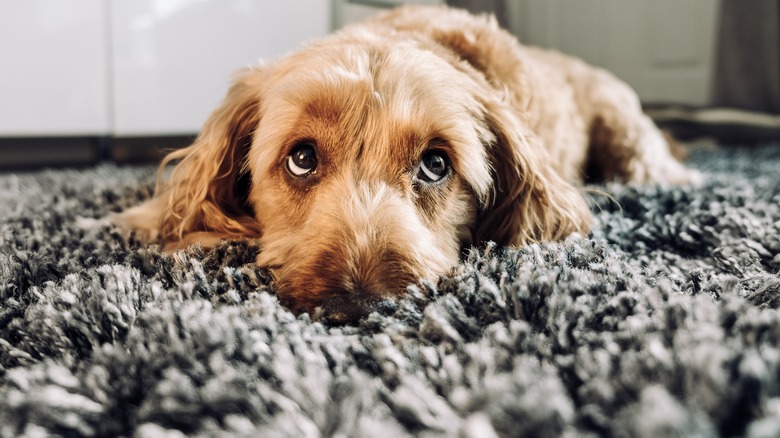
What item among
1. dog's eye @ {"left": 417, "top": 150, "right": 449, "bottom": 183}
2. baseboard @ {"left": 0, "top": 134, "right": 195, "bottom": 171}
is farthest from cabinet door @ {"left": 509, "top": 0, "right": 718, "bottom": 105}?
dog's eye @ {"left": 417, "top": 150, "right": 449, "bottom": 183}

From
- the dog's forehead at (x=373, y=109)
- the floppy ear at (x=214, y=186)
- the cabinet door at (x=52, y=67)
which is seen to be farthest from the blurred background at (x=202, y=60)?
the dog's forehead at (x=373, y=109)

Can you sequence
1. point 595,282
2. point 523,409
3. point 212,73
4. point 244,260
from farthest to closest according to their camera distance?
1. point 212,73
2. point 244,260
3. point 595,282
4. point 523,409

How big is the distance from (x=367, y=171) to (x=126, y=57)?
11.3 ft

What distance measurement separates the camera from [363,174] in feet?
4.87

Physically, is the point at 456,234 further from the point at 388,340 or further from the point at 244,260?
the point at 388,340

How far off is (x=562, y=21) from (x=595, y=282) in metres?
5.79

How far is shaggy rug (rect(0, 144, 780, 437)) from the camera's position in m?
0.67

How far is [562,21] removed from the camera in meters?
6.30

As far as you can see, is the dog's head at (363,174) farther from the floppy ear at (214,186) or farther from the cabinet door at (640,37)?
the cabinet door at (640,37)

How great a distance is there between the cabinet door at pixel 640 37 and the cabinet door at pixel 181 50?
2.80 metres

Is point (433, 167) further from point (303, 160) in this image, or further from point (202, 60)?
point (202, 60)

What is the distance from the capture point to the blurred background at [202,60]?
3.96 m

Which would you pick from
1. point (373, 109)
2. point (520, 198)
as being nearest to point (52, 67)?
point (373, 109)

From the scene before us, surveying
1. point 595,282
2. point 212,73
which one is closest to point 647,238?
point 595,282
